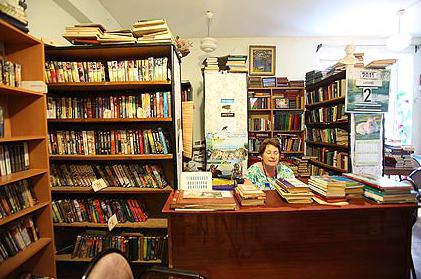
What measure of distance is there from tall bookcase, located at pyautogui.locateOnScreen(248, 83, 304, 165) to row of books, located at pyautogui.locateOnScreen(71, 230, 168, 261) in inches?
101

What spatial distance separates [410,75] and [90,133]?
5.75m

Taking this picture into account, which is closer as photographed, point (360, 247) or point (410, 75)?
point (360, 247)

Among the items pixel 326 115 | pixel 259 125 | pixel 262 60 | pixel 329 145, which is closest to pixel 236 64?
pixel 262 60

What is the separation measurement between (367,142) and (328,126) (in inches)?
30.4

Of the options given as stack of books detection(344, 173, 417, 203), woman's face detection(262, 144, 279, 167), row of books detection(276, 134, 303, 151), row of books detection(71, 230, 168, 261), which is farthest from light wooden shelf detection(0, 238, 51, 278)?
row of books detection(276, 134, 303, 151)

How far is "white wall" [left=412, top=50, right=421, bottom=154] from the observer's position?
470cm

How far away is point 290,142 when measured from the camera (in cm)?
448

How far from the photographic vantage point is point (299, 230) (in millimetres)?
1492

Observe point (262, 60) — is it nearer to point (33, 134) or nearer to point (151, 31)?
point (151, 31)

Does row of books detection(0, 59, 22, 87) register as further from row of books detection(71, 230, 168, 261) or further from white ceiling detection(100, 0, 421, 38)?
white ceiling detection(100, 0, 421, 38)

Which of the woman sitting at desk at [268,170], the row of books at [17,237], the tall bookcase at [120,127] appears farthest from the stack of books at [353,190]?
the row of books at [17,237]

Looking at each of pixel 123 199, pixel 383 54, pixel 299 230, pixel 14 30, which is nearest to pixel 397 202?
pixel 299 230

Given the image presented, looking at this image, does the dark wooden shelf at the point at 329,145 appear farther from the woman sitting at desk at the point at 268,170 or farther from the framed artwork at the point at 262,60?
the framed artwork at the point at 262,60

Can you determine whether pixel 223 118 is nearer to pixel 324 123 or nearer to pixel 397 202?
pixel 324 123
